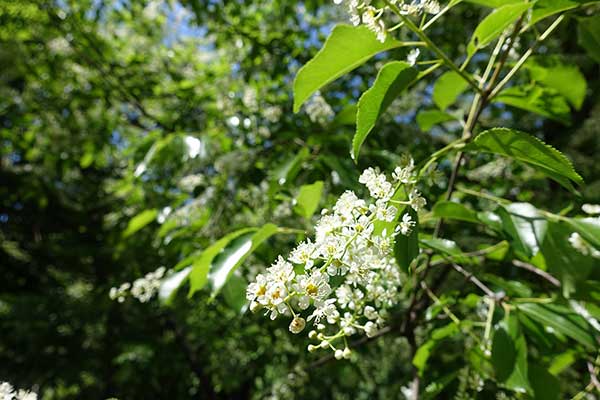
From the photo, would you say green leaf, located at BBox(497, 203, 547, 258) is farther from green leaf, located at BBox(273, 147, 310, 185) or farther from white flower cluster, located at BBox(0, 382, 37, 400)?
white flower cluster, located at BBox(0, 382, 37, 400)

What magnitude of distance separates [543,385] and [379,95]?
91 centimetres

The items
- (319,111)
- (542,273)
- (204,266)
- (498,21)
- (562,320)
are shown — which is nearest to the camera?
(498,21)

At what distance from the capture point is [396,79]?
3.15ft

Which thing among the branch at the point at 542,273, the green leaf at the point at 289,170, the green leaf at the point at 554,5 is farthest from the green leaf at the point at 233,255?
the branch at the point at 542,273

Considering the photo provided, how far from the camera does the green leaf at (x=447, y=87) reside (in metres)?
1.42

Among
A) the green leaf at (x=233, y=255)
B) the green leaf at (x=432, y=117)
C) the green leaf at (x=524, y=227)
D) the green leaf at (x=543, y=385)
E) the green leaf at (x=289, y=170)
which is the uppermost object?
the green leaf at (x=289, y=170)

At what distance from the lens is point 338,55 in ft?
3.25

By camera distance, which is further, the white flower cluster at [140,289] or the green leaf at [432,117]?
the white flower cluster at [140,289]

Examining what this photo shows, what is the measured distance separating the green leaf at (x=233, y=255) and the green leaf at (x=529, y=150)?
1.84ft

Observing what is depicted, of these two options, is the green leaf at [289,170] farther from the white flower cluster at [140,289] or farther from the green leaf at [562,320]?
the green leaf at [562,320]

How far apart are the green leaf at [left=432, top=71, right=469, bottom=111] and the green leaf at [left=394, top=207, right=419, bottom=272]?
2.23ft

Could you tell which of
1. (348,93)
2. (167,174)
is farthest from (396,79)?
(167,174)

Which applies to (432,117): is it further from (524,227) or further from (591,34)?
(524,227)

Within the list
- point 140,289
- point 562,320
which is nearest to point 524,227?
point 562,320
